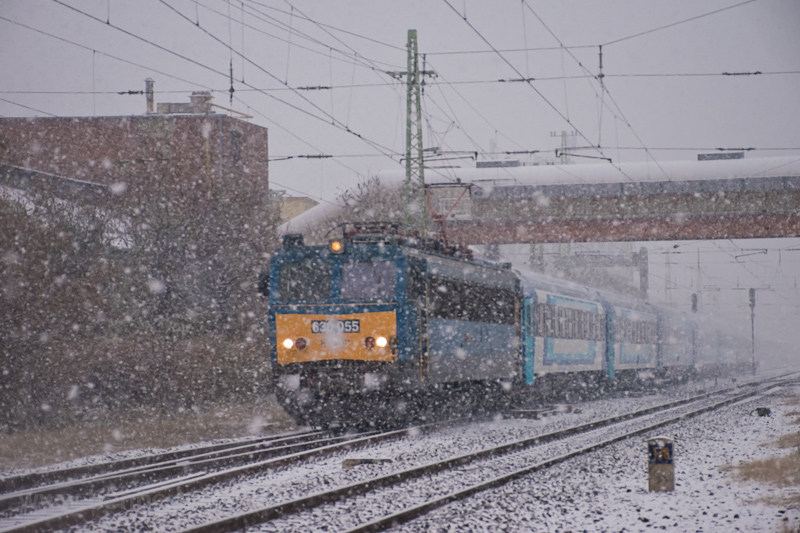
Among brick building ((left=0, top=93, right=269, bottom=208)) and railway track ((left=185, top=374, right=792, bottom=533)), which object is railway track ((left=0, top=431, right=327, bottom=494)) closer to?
railway track ((left=185, top=374, right=792, bottom=533))

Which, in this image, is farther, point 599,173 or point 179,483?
point 599,173

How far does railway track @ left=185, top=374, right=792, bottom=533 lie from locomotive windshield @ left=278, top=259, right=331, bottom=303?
4.29m

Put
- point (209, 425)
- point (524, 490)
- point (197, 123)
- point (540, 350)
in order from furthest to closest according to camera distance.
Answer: point (197, 123), point (540, 350), point (209, 425), point (524, 490)

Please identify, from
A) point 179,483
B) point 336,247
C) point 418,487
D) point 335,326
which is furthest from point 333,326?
point 179,483

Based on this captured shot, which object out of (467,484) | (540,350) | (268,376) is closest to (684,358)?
(540,350)

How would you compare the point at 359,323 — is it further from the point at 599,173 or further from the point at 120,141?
the point at 120,141

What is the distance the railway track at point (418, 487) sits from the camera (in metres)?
8.16

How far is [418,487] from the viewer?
A: 34.2 feet

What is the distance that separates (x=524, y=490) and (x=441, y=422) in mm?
8180

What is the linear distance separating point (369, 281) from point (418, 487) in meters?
6.21

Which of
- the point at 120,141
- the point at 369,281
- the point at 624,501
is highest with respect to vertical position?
the point at 120,141

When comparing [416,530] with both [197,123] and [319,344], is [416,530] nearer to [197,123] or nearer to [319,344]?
[319,344]

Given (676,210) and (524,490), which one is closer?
(524,490)

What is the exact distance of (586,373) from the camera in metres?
28.7
